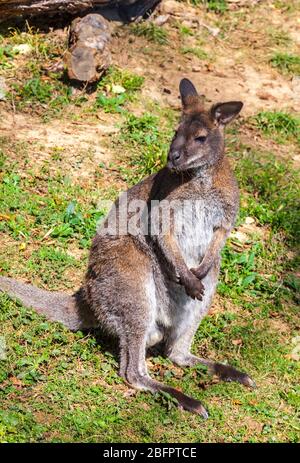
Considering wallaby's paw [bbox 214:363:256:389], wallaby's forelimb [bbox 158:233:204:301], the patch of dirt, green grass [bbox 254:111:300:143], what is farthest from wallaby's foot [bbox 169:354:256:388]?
green grass [bbox 254:111:300:143]

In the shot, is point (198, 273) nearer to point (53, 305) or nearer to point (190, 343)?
point (190, 343)

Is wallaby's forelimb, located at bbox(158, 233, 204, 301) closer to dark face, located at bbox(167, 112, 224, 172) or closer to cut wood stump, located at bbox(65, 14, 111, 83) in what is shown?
dark face, located at bbox(167, 112, 224, 172)

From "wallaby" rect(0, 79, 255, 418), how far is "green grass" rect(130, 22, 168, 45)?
3.25m

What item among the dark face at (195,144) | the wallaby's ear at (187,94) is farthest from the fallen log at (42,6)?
the dark face at (195,144)

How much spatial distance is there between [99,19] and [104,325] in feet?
12.7

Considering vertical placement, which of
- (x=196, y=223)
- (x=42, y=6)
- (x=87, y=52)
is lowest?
(x=196, y=223)

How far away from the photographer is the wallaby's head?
512 centimetres

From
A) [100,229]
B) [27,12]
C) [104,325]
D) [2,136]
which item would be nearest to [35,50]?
[27,12]

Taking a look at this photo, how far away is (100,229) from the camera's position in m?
5.66

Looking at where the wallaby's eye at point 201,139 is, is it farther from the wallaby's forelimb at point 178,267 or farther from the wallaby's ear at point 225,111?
the wallaby's forelimb at point 178,267

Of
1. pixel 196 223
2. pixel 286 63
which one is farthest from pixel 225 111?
pixel 286 63

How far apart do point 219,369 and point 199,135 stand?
66.8 inches

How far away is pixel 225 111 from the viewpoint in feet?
17.6

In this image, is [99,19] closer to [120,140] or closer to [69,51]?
[69,51]
